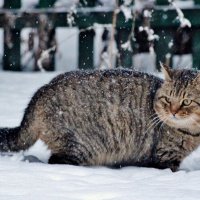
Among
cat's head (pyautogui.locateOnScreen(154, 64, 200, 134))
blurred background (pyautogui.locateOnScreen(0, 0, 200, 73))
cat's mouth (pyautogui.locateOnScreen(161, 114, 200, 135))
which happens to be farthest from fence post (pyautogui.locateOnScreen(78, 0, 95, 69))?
cat's mouth (pyautogui.locateOnScreen(161, 114, 200, 135))

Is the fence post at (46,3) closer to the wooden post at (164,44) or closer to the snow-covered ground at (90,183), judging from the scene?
the wooden post at (164,44)

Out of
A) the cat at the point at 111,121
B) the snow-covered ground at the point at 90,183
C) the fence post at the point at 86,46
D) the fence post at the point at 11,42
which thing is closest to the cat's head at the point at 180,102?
the cat at the point at 111,121

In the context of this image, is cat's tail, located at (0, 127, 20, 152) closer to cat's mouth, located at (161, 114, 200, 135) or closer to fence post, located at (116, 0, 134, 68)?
cat's mouth, located at (161, 114, 200, 135)

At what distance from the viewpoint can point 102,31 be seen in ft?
25.1

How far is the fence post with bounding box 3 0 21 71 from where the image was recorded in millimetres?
7418

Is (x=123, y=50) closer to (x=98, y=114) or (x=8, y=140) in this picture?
(x=98, y=114)

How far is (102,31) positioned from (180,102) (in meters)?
3.16

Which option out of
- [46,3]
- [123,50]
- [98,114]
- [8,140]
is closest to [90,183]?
[98,114]

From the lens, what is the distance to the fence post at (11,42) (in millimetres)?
7418

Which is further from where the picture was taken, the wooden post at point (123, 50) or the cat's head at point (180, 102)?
the wooden post at point (123, 50)

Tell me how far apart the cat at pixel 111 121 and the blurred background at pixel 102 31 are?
256 centimetres

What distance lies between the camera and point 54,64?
7699 mm

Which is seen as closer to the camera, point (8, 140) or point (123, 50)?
point (8, 140)

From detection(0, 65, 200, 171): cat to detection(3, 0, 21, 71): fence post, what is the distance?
2.84 m
